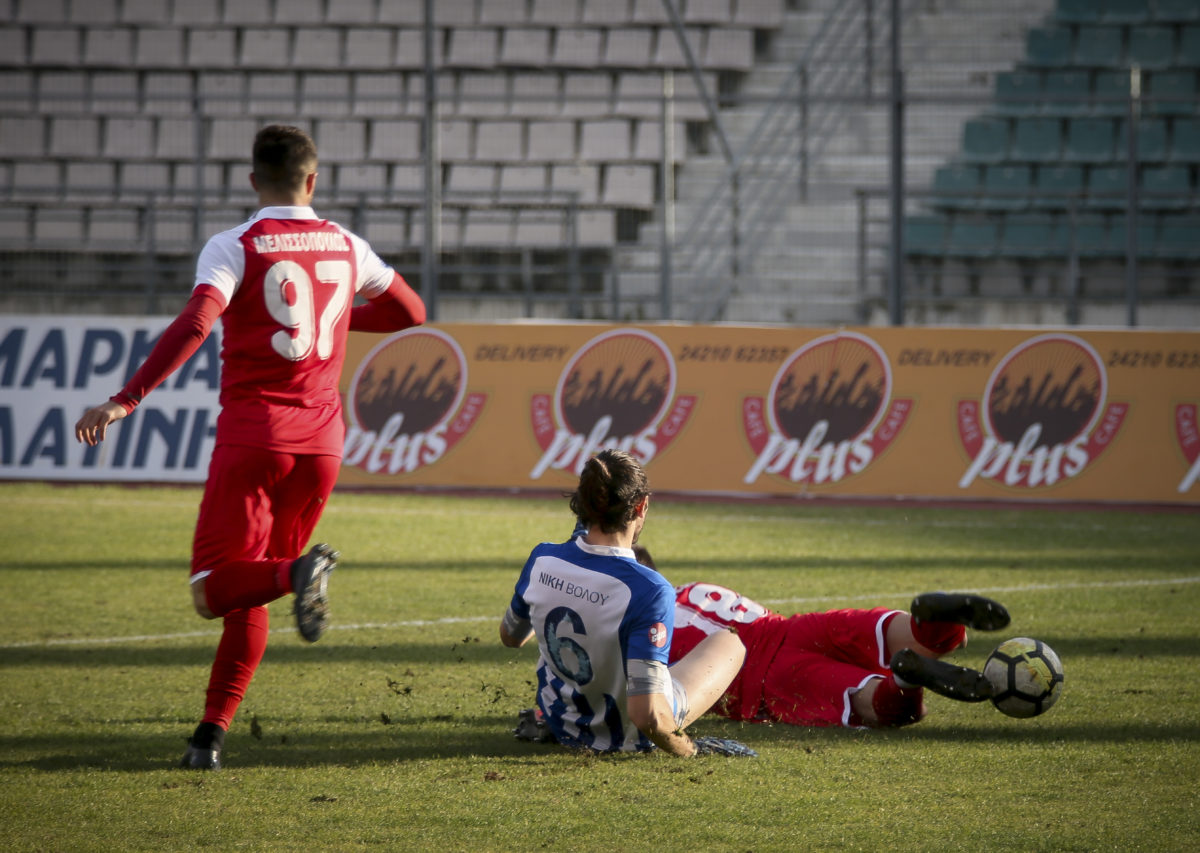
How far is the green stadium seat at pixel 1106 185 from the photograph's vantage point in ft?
48.8

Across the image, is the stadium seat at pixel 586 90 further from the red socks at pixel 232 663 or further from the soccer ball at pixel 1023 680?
the red socks at pixel 232 663

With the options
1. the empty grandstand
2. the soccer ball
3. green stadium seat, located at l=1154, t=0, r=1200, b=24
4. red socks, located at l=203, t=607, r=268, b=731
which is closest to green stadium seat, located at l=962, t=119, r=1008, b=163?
the empty grandstand

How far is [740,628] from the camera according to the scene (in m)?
5.23

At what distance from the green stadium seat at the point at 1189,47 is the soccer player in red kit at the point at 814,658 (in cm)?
1553

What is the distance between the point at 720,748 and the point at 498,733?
0.85 meters

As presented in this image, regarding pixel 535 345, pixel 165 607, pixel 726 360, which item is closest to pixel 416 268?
pixel 535 345

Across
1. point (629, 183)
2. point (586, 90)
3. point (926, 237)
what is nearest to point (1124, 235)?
point (926, 237)

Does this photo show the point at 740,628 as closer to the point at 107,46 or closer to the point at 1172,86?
the point at 1172,86

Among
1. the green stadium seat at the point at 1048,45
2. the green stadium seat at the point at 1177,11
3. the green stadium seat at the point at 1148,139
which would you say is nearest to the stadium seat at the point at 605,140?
the green stadium seat at the point at 1048,45

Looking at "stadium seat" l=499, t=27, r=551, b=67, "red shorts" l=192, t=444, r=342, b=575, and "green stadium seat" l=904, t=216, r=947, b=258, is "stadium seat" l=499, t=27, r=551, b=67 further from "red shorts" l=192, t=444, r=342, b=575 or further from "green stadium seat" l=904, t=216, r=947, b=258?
"red shorts" l=192, t=444, r=342, b=575

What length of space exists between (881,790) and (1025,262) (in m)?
12.9

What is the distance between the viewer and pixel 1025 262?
16078 mm

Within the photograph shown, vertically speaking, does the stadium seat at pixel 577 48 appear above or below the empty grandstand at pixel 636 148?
above

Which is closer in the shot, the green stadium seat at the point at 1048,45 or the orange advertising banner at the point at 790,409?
the orange advertising banner at the point at 790,409
